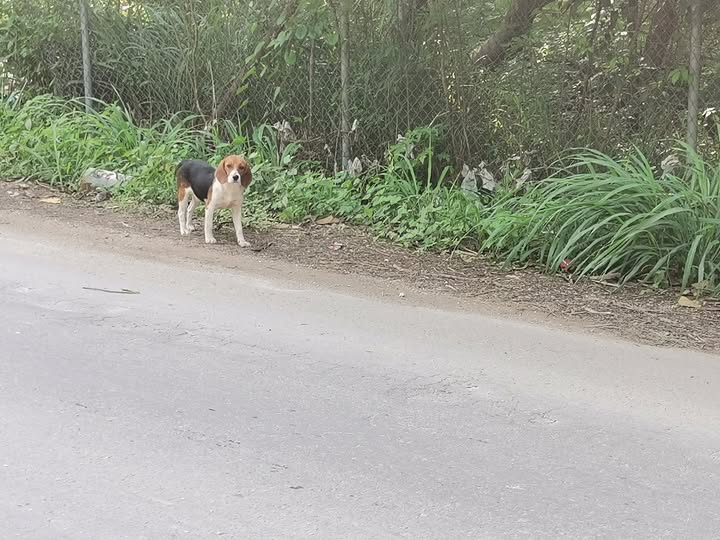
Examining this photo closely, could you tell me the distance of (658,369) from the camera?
463 cm

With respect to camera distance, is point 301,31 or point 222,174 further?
point 301,31

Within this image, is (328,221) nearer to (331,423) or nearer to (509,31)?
(509,31)

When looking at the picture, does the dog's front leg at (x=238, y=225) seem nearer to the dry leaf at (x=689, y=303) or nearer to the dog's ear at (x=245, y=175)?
the dog's ear at (x=245, y=175)

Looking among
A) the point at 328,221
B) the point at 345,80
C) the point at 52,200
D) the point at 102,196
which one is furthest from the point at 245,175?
the point at 52,200

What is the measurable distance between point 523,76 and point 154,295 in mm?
3958

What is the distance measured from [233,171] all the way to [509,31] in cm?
286

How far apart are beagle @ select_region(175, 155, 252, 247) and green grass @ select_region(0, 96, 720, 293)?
0.66m

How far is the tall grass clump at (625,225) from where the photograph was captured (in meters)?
6.21

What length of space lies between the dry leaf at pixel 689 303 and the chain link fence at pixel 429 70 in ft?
5.25

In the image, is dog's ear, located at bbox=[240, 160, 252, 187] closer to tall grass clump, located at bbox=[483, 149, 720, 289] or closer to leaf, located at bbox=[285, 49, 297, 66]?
tall grass clump, located at bbox=[483, 149, 720, 289]

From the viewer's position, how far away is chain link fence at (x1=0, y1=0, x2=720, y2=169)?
7.25 meters

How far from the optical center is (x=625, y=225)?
6.28 meters

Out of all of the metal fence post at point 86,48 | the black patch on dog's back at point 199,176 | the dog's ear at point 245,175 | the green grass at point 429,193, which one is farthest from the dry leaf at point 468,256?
the metal fence post at point 86,48

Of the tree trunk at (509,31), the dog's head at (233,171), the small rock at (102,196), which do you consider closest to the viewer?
the dog's head at (233,171)
